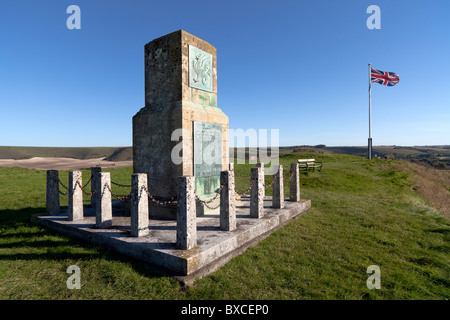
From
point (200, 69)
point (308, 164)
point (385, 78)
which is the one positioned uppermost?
point (385, 78)

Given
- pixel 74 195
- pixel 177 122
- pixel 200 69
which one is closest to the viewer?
pixel 74 195

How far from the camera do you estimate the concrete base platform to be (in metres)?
4.11

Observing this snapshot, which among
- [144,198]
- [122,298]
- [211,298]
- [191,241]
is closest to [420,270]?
[211,298]

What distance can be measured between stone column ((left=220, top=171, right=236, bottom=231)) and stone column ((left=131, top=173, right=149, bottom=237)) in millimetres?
1752

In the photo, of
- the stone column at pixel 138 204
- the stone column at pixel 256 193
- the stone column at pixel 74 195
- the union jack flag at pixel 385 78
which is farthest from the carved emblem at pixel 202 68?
the union jack flag at pixel 385 78

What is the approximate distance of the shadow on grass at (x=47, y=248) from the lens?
15.1 ft

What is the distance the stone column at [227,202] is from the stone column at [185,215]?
1.06m

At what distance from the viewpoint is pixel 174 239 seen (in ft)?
16.0

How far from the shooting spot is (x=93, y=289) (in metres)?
3.67

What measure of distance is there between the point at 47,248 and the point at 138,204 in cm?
230

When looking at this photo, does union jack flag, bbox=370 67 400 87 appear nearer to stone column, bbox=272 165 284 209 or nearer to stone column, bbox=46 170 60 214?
stone column, bbox=272 165 284 209

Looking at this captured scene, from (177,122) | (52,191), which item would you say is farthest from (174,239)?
(52,191)

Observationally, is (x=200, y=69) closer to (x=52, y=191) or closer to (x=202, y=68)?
(x=202, y=68)

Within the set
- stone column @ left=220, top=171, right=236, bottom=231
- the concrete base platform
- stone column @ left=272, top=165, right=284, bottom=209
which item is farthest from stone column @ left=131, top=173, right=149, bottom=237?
stone column @ left=272, top=165, right=284, bottom=209
